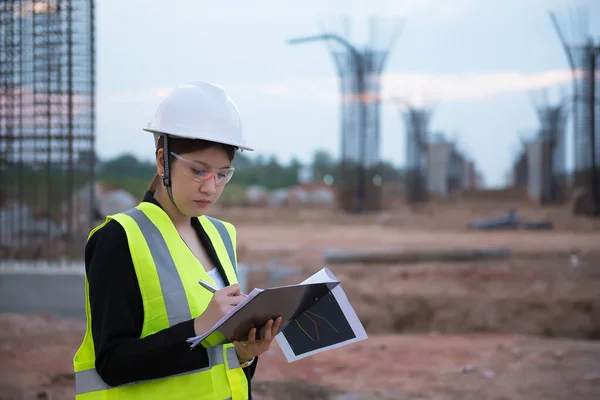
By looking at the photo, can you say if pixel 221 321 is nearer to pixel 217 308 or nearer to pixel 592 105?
pixel 217 308

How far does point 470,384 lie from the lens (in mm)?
5457

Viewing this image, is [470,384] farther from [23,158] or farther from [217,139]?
[23,158]

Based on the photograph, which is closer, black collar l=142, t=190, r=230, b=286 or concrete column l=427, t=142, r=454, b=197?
black collar l=142, t=190, r=230, b=286

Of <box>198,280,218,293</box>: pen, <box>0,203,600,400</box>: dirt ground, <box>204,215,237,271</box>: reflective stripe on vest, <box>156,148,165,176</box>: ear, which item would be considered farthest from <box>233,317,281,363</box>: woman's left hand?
<box>0,203,600,400</box>: dirt ground

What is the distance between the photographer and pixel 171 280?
1653mm

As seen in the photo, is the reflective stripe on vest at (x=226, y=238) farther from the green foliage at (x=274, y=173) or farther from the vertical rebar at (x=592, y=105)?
the green foliage at (x=274, y=173)

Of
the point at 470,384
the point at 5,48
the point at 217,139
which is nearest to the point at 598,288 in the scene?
the point at 470,384

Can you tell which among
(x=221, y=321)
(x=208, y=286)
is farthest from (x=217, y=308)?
(x=208, y=286)

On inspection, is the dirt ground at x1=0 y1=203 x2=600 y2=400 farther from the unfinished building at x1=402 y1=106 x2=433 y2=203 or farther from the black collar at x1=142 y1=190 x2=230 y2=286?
the unfinished building at x1=402 y1=106 x2=433 y2=203

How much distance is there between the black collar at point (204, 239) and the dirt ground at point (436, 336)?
320cm

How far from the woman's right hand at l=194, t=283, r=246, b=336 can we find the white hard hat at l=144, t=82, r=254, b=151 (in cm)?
39

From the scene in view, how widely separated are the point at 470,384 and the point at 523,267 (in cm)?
516

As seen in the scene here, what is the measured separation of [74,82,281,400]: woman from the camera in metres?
1.58

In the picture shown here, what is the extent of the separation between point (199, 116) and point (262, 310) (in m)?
0.50
